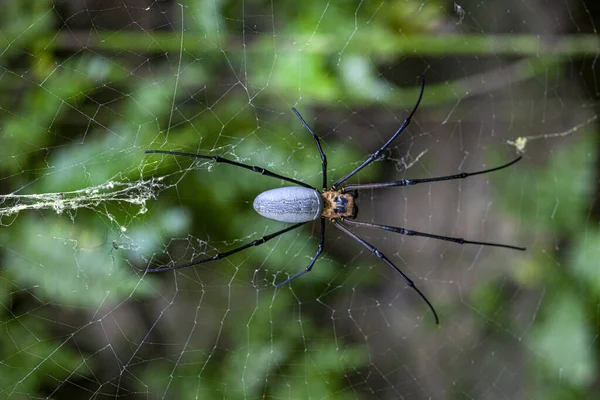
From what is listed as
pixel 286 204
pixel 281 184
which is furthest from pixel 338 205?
pixel 286 204

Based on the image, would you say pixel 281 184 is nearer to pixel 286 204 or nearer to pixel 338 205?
pixel 338 205

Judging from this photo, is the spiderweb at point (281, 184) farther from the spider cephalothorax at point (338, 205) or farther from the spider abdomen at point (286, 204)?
the spider abdomen at point (286, 204)

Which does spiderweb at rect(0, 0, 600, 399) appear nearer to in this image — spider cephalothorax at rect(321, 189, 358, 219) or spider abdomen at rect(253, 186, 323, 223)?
spider cephalothorax at rect(321, 189, 358, 219)

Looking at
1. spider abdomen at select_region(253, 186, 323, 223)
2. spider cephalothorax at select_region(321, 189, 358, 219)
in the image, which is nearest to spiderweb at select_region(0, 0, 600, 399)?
spider cephalothorax at select_region(321, 189, 358, 219)

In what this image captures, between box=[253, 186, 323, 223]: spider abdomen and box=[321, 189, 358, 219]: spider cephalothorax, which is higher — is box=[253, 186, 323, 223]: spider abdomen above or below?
above

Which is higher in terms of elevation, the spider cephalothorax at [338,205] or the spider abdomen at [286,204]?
the spider abdomen at [286,204]

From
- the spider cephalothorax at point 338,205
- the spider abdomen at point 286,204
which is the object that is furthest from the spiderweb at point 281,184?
the spider abdomen at point 286,204
